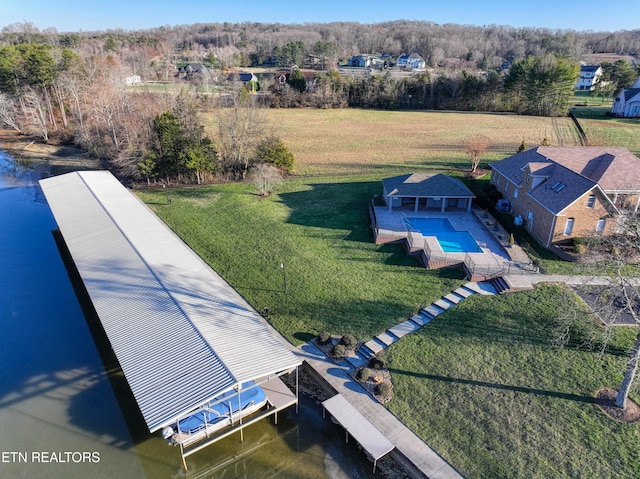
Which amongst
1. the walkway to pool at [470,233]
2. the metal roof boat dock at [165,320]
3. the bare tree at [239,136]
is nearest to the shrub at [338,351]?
Result: the metal roof boat dock at [165,320]

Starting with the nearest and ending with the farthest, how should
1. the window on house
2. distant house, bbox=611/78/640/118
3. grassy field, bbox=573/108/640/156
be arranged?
the window on house
grassy field, bbox=573/108/640/156
distant house, bbox=611/78/640/118

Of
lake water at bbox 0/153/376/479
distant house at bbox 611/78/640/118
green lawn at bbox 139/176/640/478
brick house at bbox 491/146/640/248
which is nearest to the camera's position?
green lawn at bbox 139/176/640/478

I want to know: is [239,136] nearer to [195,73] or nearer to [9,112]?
[9,112]

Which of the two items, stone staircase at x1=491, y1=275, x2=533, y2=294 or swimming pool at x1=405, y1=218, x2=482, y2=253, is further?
swimming pool at x1=405, y1=218, x2=482, y2=253

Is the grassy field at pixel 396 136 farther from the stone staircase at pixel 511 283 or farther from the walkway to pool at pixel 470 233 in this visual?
the stone staircase at pixel 511 283

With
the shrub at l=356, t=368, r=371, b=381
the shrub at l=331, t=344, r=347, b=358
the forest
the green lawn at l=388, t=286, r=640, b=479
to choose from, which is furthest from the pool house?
the forest

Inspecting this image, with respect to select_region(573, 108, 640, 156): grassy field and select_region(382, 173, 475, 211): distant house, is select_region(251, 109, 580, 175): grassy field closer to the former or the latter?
select_region(573, 108, 640, 156): grassy field
